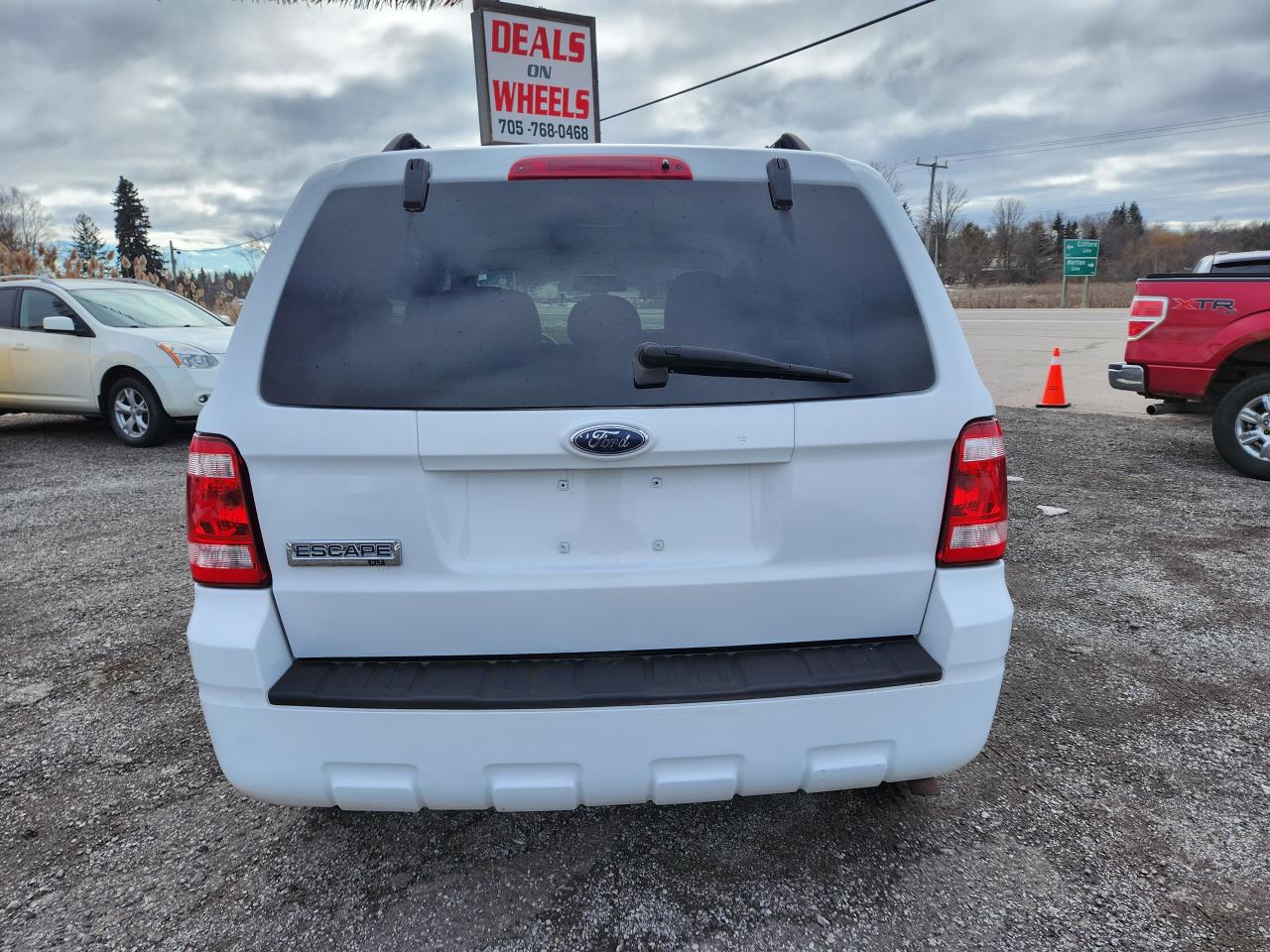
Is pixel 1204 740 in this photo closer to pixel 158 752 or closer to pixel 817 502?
pixel 817 502

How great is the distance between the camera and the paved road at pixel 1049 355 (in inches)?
462

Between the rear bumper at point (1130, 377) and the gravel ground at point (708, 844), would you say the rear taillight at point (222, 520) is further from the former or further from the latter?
the rear bumper at point (1130, 377)

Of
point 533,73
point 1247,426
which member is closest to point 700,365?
point 1247,426

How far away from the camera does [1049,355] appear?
1805 centimetres

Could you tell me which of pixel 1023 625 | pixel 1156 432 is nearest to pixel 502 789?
pixel 1023 625

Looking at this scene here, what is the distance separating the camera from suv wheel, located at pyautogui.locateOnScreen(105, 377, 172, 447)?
28.3ft

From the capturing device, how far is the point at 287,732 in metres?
1.92

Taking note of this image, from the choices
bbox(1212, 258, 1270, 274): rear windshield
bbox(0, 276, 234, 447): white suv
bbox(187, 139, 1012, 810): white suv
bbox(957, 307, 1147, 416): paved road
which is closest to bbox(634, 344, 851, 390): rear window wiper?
bbox(187, 139, 1012, 810): white suv

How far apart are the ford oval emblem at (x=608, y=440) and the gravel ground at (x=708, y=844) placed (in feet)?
4.12

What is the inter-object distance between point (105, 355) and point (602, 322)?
341 inches

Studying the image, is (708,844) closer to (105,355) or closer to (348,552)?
(348,552)

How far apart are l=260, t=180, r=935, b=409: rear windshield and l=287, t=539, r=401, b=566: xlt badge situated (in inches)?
12.7

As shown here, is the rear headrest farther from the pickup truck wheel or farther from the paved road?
the paved road

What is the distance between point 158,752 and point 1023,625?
3.79 m
